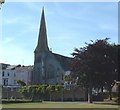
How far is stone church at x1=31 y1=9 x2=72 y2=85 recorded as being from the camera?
135750 mm

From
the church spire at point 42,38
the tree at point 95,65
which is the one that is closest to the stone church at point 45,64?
the church spire at point 42,38

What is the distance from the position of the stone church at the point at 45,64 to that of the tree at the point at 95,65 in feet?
247

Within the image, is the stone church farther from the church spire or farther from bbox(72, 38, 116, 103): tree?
bbox(72, 38, 116, 103): tree

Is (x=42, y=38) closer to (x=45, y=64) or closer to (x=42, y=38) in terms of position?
(x=42, y=38)

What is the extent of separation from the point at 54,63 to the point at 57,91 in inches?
2149

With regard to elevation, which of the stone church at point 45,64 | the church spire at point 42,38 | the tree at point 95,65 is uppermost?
the church spire at point 42,38

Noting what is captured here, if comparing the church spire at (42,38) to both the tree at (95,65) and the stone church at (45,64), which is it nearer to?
the stone church at (45,64)

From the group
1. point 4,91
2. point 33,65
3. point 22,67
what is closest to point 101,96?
point 4,91

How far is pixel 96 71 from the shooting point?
5462 cm

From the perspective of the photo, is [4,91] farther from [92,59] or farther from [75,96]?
[92,59]

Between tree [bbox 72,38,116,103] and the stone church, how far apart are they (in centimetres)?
7532

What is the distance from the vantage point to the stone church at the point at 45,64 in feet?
445

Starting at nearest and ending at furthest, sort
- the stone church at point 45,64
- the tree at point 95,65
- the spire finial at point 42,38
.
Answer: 1. the tree at point 95,65
2. the stone church at point 45,64
3. the spire finial at point 42,38

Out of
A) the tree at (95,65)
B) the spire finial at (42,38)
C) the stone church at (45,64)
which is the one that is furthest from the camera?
the spire finial at (42,38)
